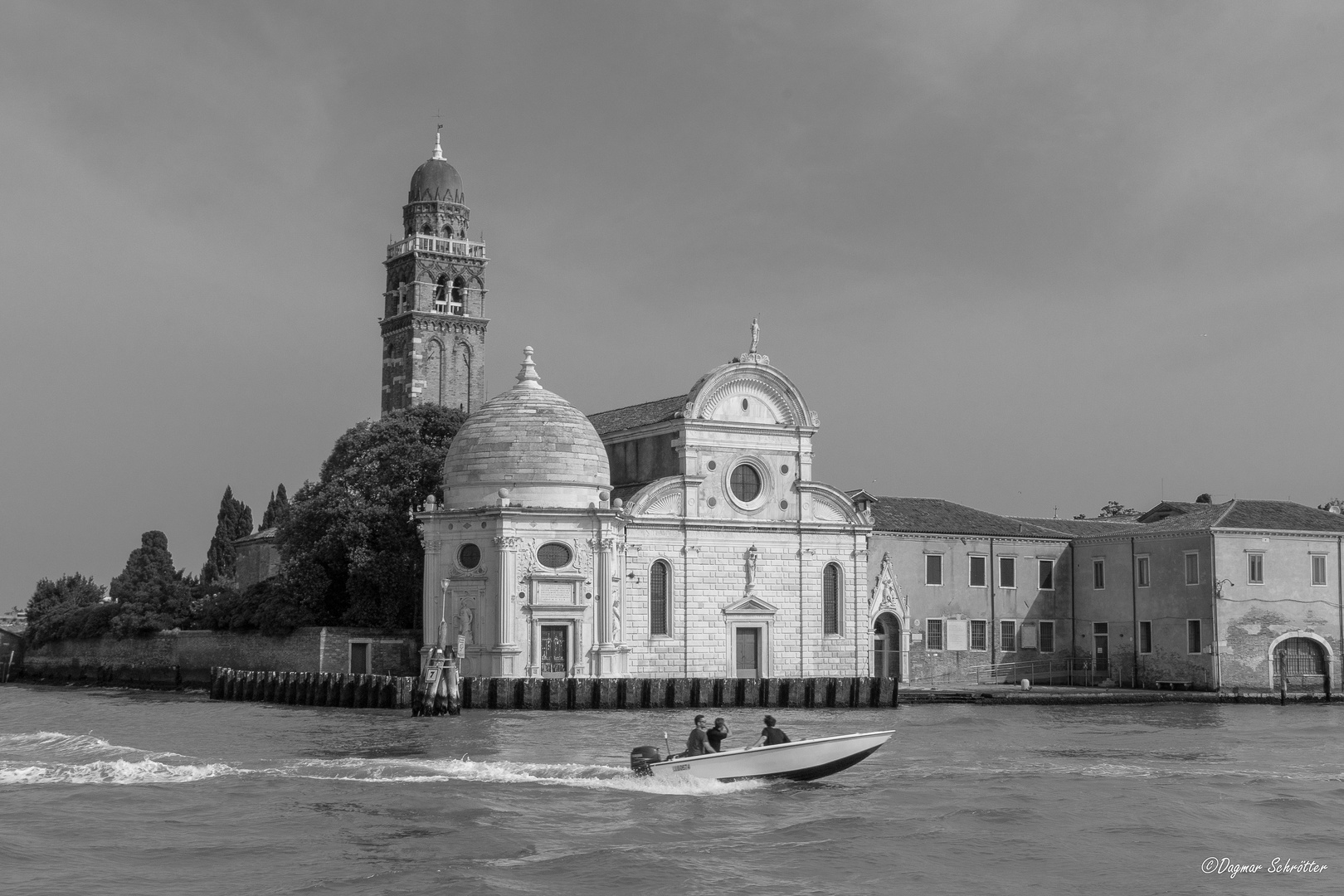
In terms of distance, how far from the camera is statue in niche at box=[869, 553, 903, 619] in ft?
181

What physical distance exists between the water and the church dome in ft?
141

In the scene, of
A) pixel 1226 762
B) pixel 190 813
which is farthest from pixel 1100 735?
pixel 190 813

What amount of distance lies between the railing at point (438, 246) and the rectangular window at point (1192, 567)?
121 ft

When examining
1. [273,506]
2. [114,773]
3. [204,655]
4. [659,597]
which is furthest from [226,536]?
[114,773]

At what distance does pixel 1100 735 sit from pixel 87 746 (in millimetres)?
21904

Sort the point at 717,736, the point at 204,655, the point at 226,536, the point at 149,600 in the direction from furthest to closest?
the point at 226,536 → the point at 149,600 → the point at 204,655 → the point at 717,736

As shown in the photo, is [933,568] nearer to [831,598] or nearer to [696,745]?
[831,598]

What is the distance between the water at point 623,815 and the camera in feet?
69.5

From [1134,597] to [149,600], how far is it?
37.6 meters

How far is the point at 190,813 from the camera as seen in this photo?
2542 cm

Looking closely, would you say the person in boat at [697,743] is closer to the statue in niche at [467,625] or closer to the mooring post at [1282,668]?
the statue in niche at [467,625]

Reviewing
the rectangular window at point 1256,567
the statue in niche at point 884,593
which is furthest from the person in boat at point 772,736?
the rectangular window at point 1256,567

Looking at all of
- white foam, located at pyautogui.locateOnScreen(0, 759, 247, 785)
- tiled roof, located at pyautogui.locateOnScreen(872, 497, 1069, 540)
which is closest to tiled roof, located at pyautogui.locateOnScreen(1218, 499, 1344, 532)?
tiled roof, located at pyautogui.locateOnScreen(872, 497, 1069, 540)

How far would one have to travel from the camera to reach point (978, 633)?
57.1 meters
